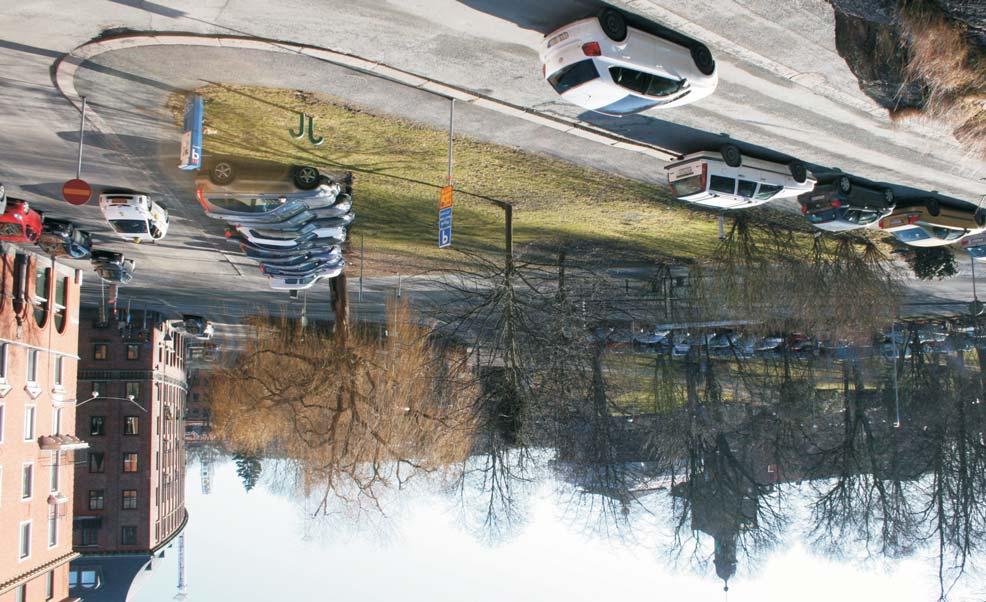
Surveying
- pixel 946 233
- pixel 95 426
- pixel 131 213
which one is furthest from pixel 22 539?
pixel 946 233

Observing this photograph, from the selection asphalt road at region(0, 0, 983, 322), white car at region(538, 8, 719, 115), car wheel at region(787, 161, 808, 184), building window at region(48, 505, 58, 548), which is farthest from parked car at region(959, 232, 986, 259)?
building window at region(48, 505, 58, 548)

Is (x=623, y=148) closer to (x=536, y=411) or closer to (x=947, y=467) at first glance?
(x=536, y=411)

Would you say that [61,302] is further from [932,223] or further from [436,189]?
[932,223]

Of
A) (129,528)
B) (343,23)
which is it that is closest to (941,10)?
(343,23)

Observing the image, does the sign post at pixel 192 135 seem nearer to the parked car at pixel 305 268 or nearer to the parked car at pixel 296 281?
the parked car at pixel 305 268

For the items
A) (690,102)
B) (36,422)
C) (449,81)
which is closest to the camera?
(449,81)
